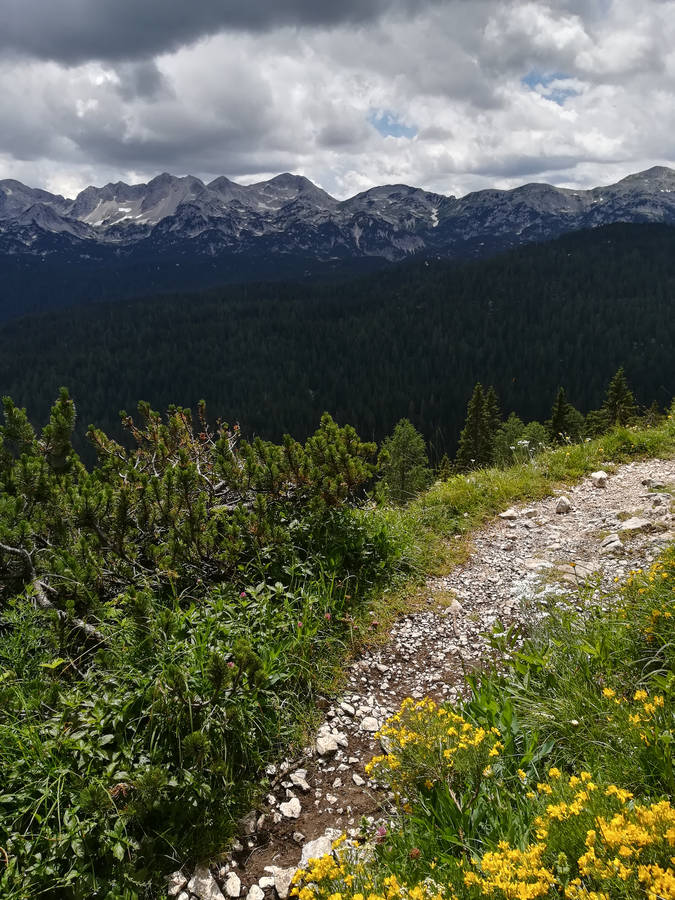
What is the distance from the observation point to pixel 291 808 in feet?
11.4

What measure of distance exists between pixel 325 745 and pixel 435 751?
1179 millimetres

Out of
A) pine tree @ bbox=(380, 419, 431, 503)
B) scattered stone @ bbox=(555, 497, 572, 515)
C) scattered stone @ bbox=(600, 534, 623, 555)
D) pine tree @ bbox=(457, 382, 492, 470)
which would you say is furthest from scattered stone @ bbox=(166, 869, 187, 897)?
pine tree @ bbox=(457, 382, 492, 470)

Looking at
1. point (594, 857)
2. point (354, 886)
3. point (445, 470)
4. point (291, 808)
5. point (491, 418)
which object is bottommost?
point (491, 418)

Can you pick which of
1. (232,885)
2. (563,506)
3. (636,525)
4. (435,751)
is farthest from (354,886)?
(563,506)

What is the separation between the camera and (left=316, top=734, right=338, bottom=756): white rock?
12.8 ft

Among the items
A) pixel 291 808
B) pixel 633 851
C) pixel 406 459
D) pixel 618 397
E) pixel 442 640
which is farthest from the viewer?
pixel 406 459

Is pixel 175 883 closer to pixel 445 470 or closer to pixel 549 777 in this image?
pixel 549 777

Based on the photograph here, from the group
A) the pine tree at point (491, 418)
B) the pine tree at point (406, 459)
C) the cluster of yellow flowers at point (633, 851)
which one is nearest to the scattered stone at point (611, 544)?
the cluster of yellow flowers at point (633, 851)

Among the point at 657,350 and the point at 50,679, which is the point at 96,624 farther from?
the point at 657,350

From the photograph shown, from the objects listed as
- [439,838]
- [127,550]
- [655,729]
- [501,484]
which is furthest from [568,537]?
[127,550]

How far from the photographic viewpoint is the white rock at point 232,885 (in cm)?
295

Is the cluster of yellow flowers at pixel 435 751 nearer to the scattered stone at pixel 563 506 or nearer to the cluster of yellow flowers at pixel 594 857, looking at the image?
the cluster of yellow flowers at pixel 594 857

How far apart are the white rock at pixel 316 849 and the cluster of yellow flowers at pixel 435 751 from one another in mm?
514

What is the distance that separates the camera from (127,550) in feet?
15.5
